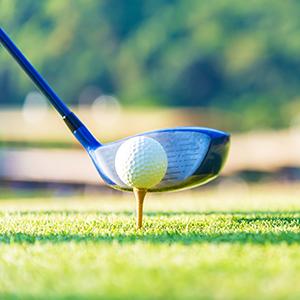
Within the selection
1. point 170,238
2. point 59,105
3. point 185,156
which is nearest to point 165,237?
point 170,238

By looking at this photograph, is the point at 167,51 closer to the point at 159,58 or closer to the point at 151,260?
the point at 159,58

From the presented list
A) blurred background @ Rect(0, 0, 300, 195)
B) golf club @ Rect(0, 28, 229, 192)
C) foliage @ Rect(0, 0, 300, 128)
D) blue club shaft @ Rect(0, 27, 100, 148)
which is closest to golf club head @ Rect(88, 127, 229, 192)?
golf club @ Rect(0, 28, 229, 192)

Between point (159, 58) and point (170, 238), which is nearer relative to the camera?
point (170, 238)

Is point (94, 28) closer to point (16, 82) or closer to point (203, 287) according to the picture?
point (16, 82)

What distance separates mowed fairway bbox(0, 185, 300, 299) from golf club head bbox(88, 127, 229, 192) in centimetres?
22

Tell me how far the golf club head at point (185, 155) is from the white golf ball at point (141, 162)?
0.08m

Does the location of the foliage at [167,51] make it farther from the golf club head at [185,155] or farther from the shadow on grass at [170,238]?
the shadow on grass at [170,238]

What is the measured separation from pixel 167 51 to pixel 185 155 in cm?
3983

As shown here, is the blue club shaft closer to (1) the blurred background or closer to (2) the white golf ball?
(2) the white golf ball

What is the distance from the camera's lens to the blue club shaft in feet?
14.5

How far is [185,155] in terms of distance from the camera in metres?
4.05

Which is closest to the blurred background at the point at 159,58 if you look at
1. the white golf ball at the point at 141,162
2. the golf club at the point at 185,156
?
the golf club at the point at 185,156

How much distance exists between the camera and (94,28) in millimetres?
46188

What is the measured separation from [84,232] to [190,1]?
1777 inches
